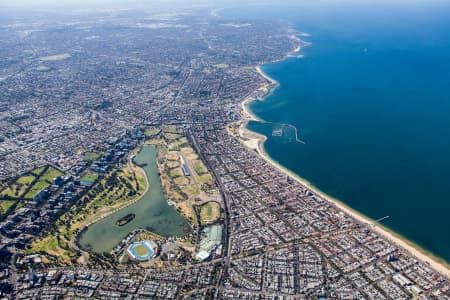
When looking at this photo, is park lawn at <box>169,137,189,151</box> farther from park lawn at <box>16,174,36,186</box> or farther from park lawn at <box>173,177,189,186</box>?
park lawn at <box>16,174,36,186</box>

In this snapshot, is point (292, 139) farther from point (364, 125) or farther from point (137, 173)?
point (137, 173)

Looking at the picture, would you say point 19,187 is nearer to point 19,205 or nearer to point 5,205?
point 5,205

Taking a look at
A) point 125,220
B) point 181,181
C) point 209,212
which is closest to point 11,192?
point 125,220

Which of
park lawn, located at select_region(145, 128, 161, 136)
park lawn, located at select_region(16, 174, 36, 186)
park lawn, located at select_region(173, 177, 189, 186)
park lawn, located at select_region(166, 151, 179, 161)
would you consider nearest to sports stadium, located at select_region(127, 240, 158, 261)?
park lawn, located at select_region(173, 177, 189, 186)

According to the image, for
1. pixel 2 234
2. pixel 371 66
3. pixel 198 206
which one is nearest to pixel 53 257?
pixel 2 234

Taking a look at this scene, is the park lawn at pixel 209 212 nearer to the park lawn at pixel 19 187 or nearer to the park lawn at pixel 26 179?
the park lawn at pixel 19 187
